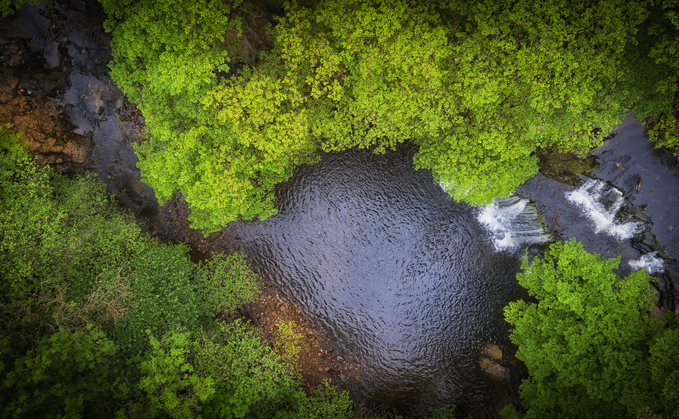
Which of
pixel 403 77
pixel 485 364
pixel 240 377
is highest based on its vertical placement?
pixel 403 77

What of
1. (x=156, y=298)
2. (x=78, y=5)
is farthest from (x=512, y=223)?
(x=78, y=5)

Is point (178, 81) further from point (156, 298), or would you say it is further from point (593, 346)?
point (593, 346)

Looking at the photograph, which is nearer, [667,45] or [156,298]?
[667,45]

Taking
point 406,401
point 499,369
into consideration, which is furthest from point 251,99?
point 499,369

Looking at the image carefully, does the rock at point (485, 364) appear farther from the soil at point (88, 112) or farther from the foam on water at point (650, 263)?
the foam on water at point (650, 263)

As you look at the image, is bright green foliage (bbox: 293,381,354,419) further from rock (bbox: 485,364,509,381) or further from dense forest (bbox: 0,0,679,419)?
rock (bbox: 485,364,509,381)

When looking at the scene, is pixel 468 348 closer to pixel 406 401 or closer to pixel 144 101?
pixel 406 401

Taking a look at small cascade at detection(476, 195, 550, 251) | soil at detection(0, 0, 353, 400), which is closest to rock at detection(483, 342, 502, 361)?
small cascade at detection(476, 195, 550, 251)
